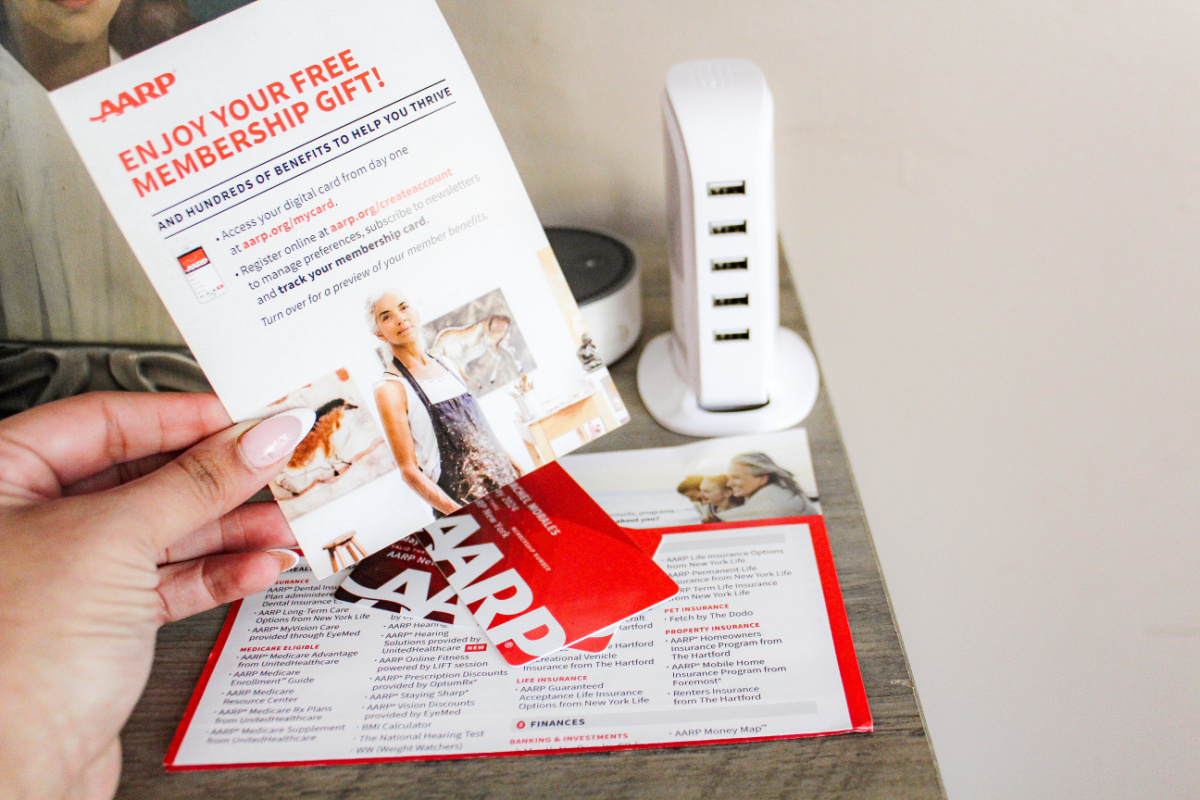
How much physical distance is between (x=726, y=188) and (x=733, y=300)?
0.29 ft

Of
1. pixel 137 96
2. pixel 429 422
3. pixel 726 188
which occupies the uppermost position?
pixel 137 96

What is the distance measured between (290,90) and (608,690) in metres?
0.43

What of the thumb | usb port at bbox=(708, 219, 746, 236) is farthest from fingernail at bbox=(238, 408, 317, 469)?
usb port at bbox=(708, 219, 746, 236)

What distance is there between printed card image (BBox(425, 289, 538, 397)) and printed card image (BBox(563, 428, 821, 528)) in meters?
0.12

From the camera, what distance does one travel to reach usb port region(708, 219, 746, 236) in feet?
2.00

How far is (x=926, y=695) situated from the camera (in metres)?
0.85

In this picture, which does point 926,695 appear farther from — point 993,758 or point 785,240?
point 785,240

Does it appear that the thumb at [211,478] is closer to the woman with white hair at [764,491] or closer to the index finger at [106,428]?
the index finger at [106,428]

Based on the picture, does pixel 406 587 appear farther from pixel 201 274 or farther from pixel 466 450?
pixel 201 274

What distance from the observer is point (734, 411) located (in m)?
0.69

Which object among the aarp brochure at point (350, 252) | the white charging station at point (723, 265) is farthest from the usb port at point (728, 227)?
the aarp brochure at point (350, 252)

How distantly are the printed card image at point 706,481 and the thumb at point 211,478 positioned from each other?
0.78ft

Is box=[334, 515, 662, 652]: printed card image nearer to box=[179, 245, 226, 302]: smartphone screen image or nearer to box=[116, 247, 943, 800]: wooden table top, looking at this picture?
box=[116, 247, 943, 800]: wooden table top

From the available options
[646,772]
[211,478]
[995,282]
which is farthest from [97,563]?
[995,282]
